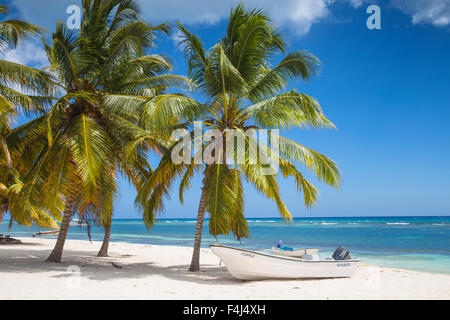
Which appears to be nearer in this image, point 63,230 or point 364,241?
point 63,230

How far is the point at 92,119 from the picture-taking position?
9.64 meters

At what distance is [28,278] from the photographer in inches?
295

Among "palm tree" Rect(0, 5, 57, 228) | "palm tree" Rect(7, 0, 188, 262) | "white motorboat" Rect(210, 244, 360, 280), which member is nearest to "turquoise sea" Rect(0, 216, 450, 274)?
"white motorboat" Rect(210, 244, 360, 280)

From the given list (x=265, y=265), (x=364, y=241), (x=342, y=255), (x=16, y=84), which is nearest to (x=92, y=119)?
(x=16, y=84)

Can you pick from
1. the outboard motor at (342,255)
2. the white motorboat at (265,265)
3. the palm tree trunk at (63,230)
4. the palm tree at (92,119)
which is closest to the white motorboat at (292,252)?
the white motorboat at (265,265)

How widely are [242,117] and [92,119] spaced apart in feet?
13.5

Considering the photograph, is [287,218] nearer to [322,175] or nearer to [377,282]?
[322,175]

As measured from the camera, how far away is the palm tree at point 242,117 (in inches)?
333

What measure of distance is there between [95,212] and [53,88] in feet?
12.7

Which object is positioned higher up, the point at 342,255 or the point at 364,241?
the point at 342,255

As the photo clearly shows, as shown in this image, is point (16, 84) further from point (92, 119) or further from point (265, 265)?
point (265, 265)

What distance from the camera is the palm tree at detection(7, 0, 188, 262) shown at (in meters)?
8.73

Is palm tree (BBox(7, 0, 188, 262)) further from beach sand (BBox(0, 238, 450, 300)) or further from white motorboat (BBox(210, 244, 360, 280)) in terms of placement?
white motorboat (BBox(210, 244, 360, 280))
